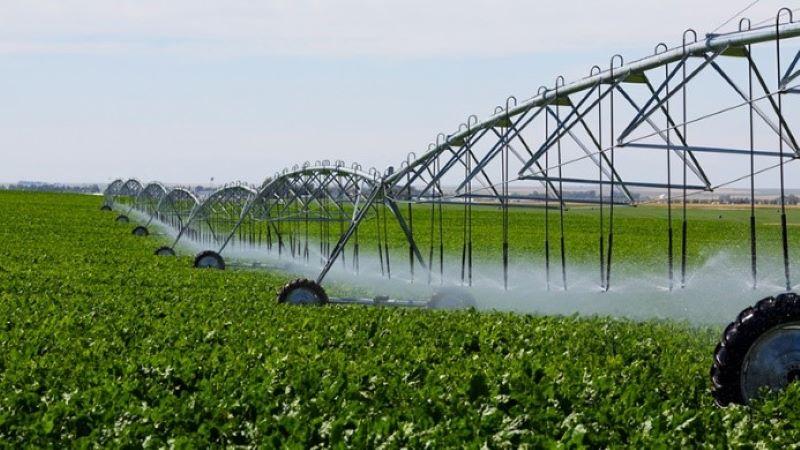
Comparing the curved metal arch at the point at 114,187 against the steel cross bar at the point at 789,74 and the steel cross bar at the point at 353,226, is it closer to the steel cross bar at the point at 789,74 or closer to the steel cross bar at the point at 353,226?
the steel cross bar at the point at 353,226

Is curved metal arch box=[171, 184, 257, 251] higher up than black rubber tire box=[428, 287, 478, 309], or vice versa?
curved metal arch box=[171, 184, 257, 251]

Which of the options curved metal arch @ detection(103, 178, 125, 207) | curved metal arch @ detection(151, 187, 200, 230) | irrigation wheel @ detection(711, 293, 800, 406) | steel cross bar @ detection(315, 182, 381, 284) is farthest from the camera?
curved metal arch @ detection(103, 178, 125, 207)

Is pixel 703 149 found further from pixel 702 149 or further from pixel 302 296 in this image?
pixel 302 296

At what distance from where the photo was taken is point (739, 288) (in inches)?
901

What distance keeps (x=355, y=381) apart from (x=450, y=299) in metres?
8.71

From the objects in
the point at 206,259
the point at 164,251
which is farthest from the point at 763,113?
the point at 164,251

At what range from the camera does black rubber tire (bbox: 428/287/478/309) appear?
1809cm

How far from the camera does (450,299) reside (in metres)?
18.3

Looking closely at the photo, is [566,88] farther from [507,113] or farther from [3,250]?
[3,250]

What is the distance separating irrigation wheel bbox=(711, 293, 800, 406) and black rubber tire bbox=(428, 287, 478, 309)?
30.8 feet

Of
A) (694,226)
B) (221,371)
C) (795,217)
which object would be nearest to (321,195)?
(221,371)

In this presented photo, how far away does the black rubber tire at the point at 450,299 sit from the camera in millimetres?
18091

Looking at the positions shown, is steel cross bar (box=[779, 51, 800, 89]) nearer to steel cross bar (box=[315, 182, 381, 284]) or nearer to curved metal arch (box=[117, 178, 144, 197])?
steel cross bar (box=[315, 182, 381, 284])

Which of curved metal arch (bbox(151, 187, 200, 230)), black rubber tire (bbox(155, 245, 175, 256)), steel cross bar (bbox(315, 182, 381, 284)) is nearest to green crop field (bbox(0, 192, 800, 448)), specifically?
steel cross bar (bbox(315, 182, 381, 284))
